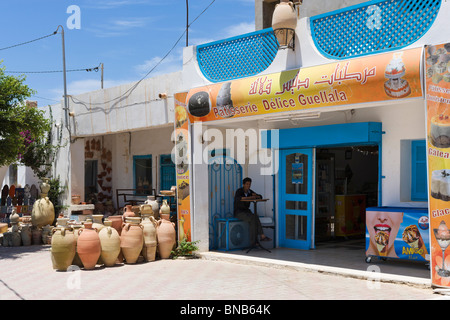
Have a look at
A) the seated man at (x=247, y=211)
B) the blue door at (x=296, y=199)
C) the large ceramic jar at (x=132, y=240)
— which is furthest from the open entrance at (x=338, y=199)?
the large ceramic jar at (x=132, y=240)

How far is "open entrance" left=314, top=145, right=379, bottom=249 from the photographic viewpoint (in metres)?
12.1

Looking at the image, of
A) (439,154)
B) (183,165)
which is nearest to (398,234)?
(439,154)

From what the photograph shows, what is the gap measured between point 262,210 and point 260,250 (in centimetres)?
100

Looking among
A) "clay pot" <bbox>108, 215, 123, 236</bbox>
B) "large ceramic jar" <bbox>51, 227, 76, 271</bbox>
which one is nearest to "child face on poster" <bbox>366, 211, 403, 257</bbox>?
"clay pot" <bbox>108, 215, 123, 236</bbox>

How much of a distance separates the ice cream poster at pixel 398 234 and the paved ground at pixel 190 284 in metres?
0.98

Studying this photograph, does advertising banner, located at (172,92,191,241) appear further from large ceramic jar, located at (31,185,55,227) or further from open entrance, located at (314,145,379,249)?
large ceramic jar, located at (31,185,55,227)

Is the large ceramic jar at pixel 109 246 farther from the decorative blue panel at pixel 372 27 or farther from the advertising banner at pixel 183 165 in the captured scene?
the decorative blue panel at pixel 372 27

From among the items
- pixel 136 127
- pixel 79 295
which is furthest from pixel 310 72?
pixel 136 127

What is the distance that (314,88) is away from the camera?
7.88 m

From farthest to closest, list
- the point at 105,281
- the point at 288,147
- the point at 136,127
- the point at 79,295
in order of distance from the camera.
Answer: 1. the point at 136,127
2. the point at 288,147
3. the point at 105,281
4. the point at 79,295

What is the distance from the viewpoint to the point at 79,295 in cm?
684

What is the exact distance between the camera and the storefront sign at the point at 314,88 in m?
6.89

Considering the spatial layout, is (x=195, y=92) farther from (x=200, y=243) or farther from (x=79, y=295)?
(x=79, y=295)

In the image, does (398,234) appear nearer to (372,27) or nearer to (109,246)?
(372,27)
